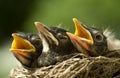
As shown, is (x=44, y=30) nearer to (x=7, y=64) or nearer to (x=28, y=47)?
(x=28, y=47)

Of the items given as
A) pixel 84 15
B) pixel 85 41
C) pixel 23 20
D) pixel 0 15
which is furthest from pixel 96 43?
pixel 0 15

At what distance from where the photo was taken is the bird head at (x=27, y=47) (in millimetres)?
3148

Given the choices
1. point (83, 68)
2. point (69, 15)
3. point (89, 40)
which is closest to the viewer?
point (83, 68)

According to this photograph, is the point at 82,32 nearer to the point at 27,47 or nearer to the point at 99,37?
the point at 99,37

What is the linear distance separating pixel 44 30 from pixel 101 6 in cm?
242

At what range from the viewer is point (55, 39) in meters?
3.11

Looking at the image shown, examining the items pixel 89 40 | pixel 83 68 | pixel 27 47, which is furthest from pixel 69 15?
pixel 83 68

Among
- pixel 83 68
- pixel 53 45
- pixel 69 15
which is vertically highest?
pixel 69 15

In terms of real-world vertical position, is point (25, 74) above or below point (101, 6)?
below

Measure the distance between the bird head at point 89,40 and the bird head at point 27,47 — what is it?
9.7 inches

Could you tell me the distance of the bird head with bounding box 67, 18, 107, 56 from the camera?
303 cm

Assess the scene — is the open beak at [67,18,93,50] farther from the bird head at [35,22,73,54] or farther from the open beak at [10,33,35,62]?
the open beak at [10,33,35,62]

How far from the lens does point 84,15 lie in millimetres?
5293

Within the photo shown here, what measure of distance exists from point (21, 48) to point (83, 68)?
0.43 meters
